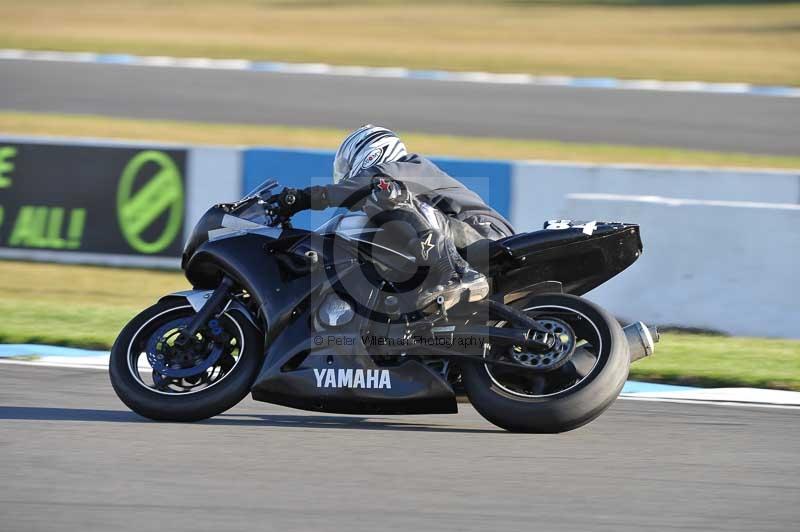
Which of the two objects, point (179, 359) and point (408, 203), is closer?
point (408, 203)

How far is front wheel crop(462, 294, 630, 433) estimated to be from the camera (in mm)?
5527

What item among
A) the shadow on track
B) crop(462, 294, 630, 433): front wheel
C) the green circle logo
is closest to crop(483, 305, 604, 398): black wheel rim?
crop(462, 294, 630, 433): front wheel

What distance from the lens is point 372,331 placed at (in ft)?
18.9

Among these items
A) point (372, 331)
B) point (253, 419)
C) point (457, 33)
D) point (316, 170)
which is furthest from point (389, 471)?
point (457, 33)

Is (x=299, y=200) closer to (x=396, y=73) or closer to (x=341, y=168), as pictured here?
(x=341, y=168)

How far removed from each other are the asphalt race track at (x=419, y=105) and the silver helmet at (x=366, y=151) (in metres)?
12.2

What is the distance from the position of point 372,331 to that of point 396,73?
16.3 meters

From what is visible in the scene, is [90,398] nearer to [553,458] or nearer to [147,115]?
[553,458]

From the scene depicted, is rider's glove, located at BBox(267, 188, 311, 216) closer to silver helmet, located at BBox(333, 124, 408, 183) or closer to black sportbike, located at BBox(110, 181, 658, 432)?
black sportbike, located at BBox(110, 181, 658, 432)

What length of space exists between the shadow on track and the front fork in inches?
16.5

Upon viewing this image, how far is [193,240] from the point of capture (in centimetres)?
596

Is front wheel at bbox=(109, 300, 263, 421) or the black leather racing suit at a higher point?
the black leather racing suit

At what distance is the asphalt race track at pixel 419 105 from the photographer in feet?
59.5

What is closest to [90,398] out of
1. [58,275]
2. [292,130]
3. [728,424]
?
[728,424]
